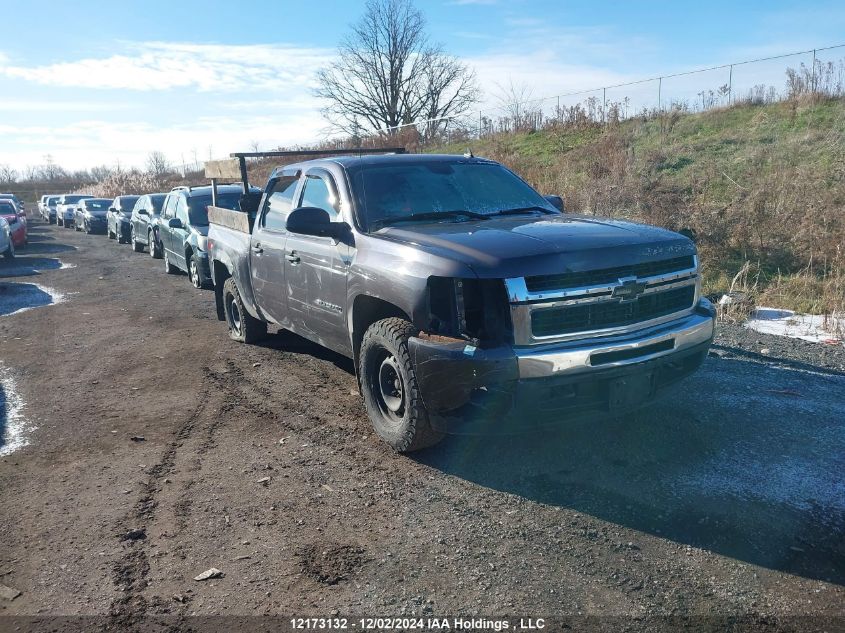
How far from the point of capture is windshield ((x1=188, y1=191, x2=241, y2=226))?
41.5 ft

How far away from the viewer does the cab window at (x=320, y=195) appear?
545 cm

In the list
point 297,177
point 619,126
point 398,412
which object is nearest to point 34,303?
point 297,177

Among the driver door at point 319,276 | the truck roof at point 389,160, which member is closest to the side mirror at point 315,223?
the driver door at point 319,276

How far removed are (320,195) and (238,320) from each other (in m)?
2.79

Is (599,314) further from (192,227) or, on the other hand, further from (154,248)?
(154,248)

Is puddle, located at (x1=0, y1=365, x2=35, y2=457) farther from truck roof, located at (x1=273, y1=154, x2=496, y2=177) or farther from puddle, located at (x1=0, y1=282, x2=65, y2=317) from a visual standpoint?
puddle, located at (x1=0, y1=282, x2=65, y2=317)

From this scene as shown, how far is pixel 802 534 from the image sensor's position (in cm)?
343

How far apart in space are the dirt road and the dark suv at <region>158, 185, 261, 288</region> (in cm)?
620

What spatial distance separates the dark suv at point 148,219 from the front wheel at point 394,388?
14556 millimetres

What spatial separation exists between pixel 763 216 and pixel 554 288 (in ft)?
29.4

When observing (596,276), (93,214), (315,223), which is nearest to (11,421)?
(315,223)

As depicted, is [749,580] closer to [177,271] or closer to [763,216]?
[763,216]

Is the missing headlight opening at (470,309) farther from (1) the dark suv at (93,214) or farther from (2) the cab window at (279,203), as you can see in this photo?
(1) the dark suv at (93,214)

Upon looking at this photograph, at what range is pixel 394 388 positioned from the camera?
466 cm
